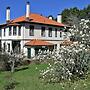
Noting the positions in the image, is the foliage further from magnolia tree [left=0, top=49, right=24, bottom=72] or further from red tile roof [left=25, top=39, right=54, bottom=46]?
red tile roof [left=25, top=39, right=54, bottom=46]

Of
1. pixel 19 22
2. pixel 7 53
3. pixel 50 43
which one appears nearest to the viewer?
pixel 7 53

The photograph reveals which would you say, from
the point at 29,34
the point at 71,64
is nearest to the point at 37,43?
the point at 29,34

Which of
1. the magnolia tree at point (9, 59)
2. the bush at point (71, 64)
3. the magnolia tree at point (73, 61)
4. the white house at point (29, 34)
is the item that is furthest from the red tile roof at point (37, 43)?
the bush at point (71, 64)

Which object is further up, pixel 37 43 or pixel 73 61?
pixel 37 43

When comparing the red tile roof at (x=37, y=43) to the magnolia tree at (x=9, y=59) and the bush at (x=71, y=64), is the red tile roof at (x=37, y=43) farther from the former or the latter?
the bush at (x=71, y=64)

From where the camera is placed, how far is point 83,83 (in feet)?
48.1

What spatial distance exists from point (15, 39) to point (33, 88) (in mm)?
34123

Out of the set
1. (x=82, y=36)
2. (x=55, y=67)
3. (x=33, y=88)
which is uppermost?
(x=82, y=36)

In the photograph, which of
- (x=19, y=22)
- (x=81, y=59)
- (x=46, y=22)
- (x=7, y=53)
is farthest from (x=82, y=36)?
(x=46, y=22)

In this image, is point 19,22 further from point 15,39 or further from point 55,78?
point 55,78

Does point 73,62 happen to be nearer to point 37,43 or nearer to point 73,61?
point 73,61

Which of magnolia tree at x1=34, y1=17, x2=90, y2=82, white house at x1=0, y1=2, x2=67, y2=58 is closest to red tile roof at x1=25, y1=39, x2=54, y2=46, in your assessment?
white house at x1=0, y1=2, x2=67, y2=58

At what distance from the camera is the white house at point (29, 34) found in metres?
47.3

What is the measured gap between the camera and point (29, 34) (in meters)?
48.4
